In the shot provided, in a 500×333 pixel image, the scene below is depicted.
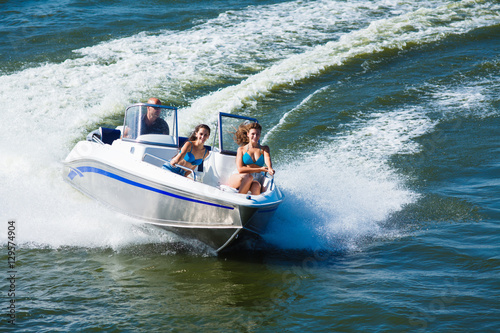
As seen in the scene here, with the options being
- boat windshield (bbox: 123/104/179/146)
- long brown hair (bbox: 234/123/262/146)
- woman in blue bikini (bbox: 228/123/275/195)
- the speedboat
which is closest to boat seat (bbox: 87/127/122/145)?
the speedboat

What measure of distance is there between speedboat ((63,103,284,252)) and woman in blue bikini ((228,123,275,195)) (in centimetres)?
19

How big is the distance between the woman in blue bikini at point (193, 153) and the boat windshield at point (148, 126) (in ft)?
1.64

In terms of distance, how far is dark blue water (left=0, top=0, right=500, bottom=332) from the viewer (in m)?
5.82

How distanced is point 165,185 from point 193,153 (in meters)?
0.88

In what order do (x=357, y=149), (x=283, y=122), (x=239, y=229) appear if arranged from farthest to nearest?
(x=283, y=122) < (x=357, y=149) < (x=239, y=229)

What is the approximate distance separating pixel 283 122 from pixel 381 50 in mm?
5712

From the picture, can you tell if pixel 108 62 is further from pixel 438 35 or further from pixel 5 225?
pixel 438 35

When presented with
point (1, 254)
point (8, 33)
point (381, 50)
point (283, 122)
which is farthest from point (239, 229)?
point (8, 33)

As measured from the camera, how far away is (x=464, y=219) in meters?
7.88

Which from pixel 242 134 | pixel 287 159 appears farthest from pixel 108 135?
pixel 287 159

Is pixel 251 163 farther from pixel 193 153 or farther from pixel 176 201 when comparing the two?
pixel 176 201

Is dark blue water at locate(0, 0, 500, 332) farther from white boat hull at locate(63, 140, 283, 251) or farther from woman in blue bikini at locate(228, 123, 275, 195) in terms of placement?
woman in blue bikini at locate(228, 123, 275, 195)

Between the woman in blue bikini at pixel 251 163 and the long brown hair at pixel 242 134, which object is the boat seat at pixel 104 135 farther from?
the woman in blue bikini at pixel 251 163

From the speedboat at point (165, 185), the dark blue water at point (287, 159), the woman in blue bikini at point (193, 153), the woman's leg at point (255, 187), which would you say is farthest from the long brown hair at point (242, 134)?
the dark blue water at point (287, 159)
